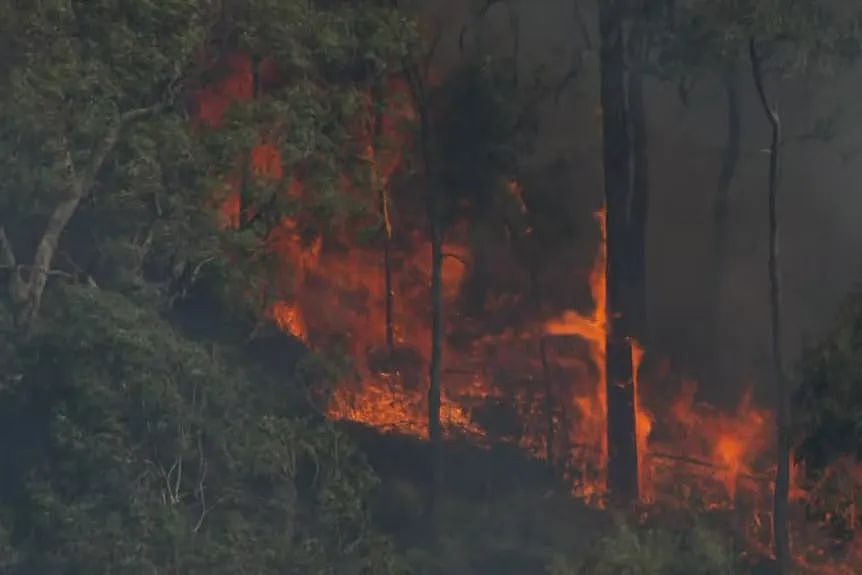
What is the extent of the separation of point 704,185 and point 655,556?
6.71m

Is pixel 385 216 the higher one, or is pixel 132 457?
pixel 385 216

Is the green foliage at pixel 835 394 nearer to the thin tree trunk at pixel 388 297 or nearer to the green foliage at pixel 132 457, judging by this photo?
the green foliage at pixel 132 457

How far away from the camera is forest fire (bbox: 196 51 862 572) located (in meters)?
15.2

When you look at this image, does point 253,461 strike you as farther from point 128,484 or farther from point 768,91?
point 768,91

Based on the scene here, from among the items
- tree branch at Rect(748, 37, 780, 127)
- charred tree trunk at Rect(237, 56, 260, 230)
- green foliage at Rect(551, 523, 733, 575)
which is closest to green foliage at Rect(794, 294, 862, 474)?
green foliage at Rect(551, 523, 733, 575)

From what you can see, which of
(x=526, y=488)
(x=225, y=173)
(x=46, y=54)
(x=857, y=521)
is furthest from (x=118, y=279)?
(x=857, y=521)

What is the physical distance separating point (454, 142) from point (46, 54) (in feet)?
17.1

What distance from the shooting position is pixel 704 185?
16234 millimetres

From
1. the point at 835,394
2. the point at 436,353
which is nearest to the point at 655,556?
the point at 835,394

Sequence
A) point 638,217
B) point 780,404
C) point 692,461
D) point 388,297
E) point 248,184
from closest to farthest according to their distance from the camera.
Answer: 1. point 248,184
2. point 780,404
3. point 692,461
4. point 638,217
5. point 388,297

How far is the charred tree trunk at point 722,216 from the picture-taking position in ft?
52.2

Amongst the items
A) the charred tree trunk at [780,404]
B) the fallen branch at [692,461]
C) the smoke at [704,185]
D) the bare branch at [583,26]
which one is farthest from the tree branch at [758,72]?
the fallen branch at [692,461]

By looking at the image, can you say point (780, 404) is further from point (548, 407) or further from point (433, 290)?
point (433, 290)

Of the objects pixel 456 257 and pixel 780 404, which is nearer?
pixel 780 404
